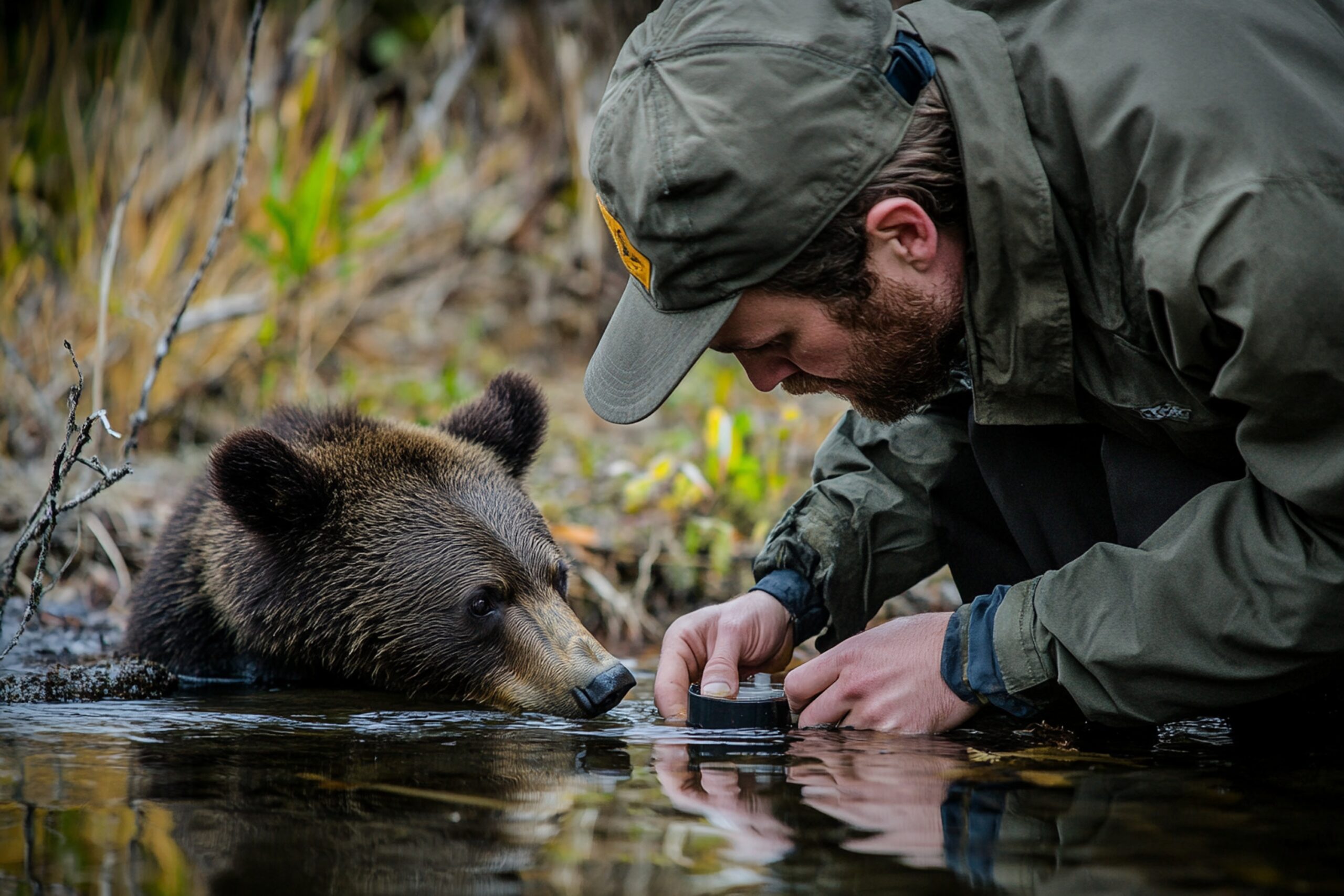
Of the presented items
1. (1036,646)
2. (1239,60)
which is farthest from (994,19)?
(1036,646)

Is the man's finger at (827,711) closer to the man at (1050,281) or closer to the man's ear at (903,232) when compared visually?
the man at (1050,281)

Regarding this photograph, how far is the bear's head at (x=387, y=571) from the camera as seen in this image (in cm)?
434

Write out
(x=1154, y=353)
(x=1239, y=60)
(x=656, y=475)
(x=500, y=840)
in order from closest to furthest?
(x=500, y=840)
(x=1239, y=60)
(x=1154, y=353)
(x=656, y=475)

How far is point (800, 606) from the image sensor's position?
13.0 ft

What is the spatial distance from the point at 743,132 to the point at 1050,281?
0.81 meters

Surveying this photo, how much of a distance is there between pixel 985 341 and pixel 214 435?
6.09m

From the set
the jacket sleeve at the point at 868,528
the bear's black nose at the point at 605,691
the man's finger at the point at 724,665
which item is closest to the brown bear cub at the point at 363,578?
the bear's black nose at the point at 605,691

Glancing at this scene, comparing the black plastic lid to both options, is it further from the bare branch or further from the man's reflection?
the bare branch

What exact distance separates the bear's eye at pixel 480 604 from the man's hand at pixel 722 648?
0.95 metres

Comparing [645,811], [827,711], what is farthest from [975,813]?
[827,711]

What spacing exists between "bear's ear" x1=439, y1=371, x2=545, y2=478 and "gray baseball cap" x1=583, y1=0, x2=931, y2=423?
208cm

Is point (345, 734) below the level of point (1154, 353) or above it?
below

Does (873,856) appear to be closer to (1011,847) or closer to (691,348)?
(1011,847)

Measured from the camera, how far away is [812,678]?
3.35 meters
